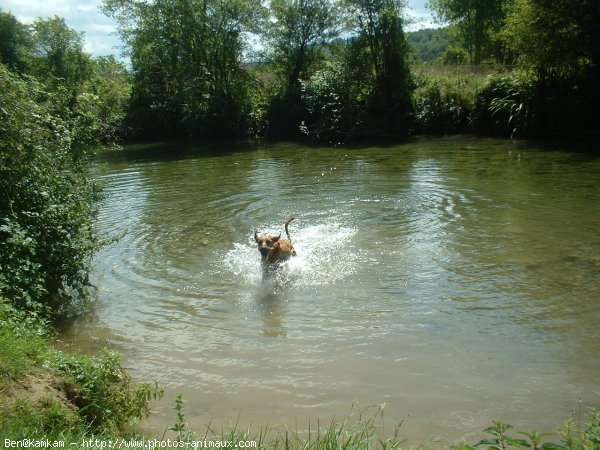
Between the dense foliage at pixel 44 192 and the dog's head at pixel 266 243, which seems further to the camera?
the dog's head at pixel 266 243

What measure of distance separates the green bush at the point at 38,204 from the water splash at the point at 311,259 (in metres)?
2.54

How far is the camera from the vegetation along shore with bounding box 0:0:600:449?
14.7 feet

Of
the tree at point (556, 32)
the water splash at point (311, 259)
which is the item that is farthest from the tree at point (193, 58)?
the water splash at point (311, 259)

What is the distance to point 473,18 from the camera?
181ft

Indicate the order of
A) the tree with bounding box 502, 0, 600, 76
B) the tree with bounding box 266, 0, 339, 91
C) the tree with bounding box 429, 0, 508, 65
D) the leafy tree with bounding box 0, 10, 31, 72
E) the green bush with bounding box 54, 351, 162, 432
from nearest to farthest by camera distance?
1. the green bush with bounding box 54, 351, 162, 432
2. the tree with bounding box 502, 0, 600, 76
3. the tree with bounding box 266, 0, 339, 91
4. the leafy tree with bounding box 0, 10, 31, 72
5. the tree with bounding box 429, 0, 508, 65

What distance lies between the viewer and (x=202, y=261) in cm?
939

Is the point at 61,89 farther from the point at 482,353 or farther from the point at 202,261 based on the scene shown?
the point at 482,353

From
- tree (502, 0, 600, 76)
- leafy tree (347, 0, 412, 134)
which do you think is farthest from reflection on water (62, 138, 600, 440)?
leafy tree (347, 0, 412, 134)

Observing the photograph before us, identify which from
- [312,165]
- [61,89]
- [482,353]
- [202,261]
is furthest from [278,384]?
[312,165]

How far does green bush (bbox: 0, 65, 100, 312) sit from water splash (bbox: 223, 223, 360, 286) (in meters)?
2.54

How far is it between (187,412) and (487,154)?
60.3 ft

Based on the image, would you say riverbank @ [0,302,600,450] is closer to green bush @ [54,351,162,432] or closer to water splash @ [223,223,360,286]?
green bush @ [54,351,162,432]

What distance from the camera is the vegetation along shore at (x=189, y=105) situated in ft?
14.7

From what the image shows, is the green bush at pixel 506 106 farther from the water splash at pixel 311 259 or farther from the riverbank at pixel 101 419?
the riverbank at pixel 101 419
